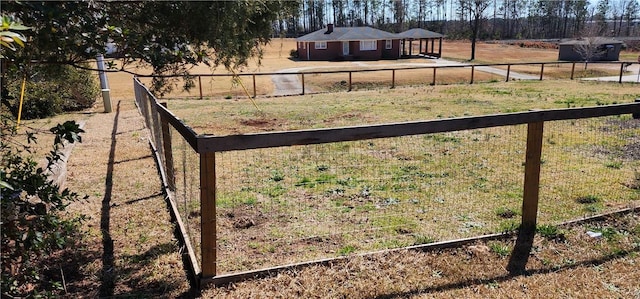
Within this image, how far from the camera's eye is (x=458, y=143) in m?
8.61

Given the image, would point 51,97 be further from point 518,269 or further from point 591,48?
point 591,48

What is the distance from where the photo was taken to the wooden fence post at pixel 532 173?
423 centimetres

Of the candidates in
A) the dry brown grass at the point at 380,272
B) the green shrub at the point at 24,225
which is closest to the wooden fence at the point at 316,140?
the dry brown grass at the point at 380,272

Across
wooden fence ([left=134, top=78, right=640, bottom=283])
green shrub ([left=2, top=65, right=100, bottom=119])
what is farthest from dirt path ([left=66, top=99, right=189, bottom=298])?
green shrub ([left=2, top=65, right=100, bottom=119])

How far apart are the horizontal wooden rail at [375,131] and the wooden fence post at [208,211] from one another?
4.9 inches

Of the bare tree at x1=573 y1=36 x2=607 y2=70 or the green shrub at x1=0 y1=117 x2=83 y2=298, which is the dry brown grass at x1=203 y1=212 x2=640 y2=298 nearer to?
the green shrub at x1=0 y1=117 x2=83 y2=298

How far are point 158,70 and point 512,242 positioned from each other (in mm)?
3266

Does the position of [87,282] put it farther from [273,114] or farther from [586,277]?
[273,114]

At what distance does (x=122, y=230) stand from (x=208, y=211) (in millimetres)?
1916

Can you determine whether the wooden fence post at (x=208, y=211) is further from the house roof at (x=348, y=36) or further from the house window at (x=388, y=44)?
the house window at (x=388, y=44)

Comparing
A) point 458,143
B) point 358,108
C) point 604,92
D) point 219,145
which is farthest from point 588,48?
point 219,145

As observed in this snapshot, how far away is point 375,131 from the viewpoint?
12.5ft

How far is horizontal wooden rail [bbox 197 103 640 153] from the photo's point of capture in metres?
3.35

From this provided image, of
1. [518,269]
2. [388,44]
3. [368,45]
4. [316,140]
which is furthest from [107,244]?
[388,44]
